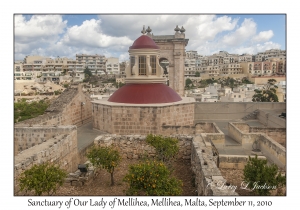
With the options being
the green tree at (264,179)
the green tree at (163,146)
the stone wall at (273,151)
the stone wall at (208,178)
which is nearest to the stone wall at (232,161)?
the stone wall at (208,178)

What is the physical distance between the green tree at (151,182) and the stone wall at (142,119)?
8414 mm

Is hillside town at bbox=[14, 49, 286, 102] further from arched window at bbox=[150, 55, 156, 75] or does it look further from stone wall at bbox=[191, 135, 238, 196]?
stone wall at bbox=[191, 135, 238, 196]

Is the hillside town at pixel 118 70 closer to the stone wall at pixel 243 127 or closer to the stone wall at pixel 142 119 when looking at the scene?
the stone wall at pixel 142 119

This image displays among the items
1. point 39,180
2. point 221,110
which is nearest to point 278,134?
point 221,110

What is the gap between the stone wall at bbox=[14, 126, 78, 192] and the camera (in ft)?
23.0

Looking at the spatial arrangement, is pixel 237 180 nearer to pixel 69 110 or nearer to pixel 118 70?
pixel 69 110

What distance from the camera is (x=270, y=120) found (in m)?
17.8

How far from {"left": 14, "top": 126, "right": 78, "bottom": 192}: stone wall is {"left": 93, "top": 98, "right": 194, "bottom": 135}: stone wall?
4.38 meters

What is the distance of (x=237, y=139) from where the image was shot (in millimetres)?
14133

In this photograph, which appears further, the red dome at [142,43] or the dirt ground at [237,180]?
the red dome at [142,43]

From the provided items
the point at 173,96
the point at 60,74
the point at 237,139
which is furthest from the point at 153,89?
the point at 60,74

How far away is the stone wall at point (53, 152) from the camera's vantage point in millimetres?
7016

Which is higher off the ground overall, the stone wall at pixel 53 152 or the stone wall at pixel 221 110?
the stone wall at pixel 221 110

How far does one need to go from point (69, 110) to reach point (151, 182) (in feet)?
35.3
